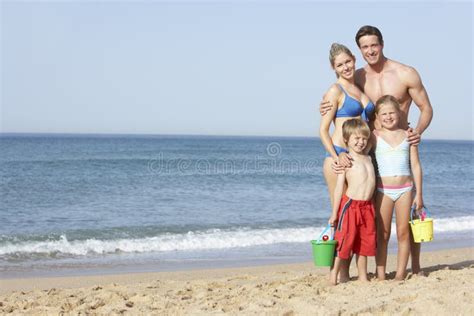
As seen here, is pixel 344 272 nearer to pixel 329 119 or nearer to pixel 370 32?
pixel 329 119

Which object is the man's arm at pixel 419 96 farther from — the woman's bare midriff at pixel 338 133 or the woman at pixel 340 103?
the woman's bare midriff at pixel 338 133

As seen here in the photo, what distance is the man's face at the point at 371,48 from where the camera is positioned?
224 inches

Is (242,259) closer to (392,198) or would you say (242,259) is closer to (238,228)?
(238,228)

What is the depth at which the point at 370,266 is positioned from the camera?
773 centimetres

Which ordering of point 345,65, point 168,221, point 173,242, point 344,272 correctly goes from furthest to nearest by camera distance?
point 168,221, point 173,242, point 344,272, point 345,65

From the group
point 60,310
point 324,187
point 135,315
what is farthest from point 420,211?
point 324,187

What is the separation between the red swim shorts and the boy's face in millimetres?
438

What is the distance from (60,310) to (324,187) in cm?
1696

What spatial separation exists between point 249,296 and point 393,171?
1.67 meters

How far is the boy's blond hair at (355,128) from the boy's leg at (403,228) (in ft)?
2.50

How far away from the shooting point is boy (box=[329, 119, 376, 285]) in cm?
556

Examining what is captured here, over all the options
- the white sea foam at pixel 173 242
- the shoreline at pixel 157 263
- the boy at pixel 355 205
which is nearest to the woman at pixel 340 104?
the boy at pixel 355 205

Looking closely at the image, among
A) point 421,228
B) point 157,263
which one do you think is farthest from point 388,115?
point 157,263

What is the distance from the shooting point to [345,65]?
5523 mm
